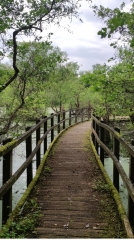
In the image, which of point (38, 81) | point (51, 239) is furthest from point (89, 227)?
point (38, 81)

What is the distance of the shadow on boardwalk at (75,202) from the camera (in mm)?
3322

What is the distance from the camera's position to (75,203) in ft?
13.9

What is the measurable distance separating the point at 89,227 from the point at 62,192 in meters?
1.40

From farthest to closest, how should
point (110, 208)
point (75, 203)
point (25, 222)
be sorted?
point (75, 203), point (110, 208), point (25, 222)

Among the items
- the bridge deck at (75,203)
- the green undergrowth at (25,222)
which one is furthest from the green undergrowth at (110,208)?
the green undergrowth at (25,222)

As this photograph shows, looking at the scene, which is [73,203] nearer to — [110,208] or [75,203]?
[75,203]

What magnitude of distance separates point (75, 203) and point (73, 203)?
34mm

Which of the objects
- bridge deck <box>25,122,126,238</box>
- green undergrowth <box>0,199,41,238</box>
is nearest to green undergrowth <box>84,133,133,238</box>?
bridge deck <box>25,122,126,238</box>

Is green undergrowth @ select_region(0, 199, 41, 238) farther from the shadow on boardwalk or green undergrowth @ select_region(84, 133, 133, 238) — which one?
green undergrowth @ select_region(84, 133, 133, 238)

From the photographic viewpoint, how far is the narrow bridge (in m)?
3.31

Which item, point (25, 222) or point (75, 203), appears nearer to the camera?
point (25, 222)

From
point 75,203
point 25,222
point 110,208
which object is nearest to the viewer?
point 25,222

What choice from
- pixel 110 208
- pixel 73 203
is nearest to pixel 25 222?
pixel 73 203

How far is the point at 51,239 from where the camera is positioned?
298 centimetres
